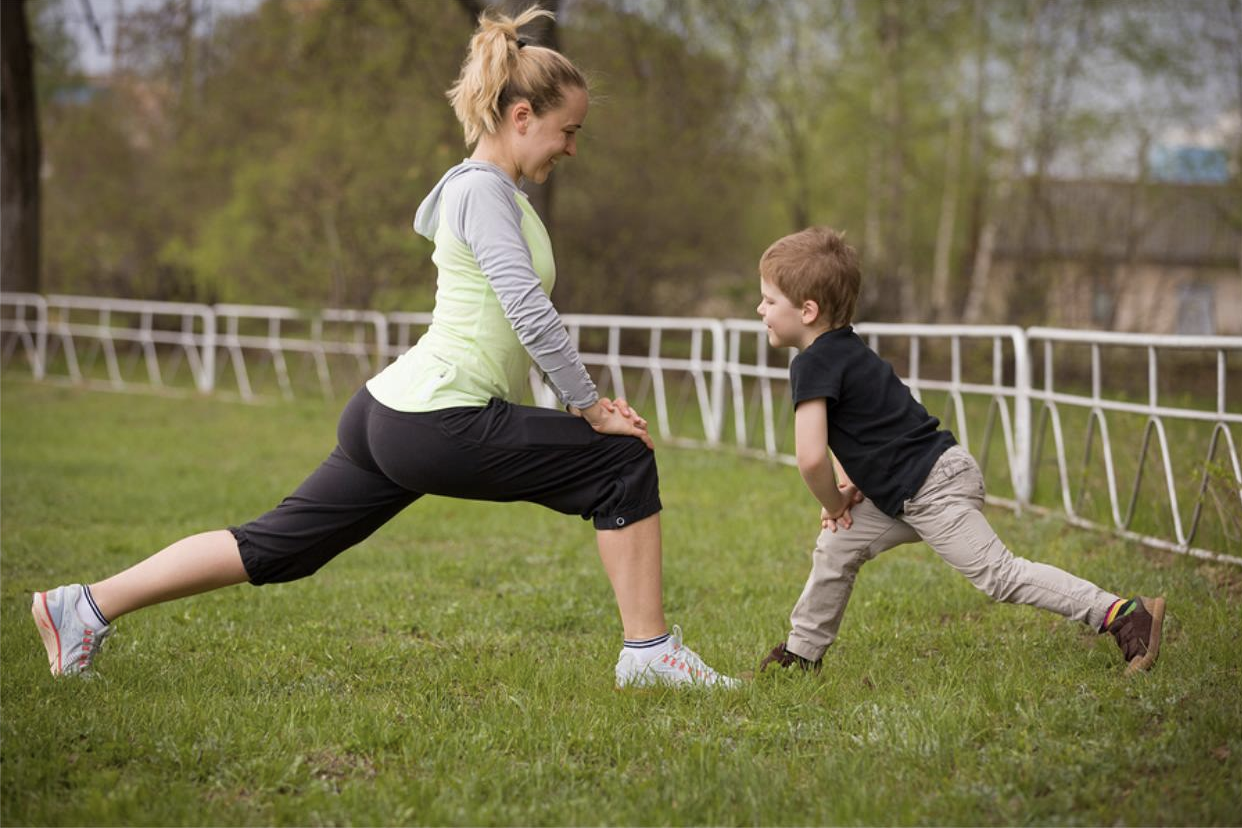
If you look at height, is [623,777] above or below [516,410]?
below

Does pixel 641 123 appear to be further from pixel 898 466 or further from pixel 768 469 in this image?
pixel 898 466

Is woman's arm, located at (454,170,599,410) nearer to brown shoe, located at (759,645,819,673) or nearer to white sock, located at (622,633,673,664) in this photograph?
white sock, located at (622,633,673,664)

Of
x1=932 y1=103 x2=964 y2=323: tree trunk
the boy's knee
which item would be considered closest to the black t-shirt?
the boy's knee

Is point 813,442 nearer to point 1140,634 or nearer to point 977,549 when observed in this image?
point 977,549

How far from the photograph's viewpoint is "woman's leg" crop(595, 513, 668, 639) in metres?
3.71

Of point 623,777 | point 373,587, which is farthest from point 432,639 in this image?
point 623,777

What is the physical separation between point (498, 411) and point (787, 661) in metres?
1.23

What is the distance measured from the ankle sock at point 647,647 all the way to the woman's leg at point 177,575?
113 centimetres

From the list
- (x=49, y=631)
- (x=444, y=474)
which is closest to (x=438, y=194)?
(x=444, y=474)

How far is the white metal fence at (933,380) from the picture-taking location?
20.7 ft

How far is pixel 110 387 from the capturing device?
17.5m

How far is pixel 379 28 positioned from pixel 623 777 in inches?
649

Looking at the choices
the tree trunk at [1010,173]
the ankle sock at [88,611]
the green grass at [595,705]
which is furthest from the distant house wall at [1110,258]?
the ankle sock at [88,611]

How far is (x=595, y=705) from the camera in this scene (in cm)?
371
